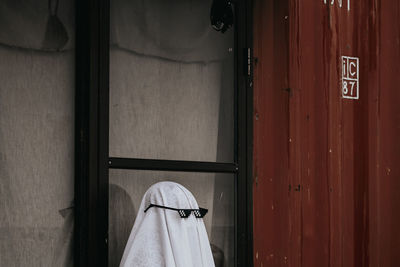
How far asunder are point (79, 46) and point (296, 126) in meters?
0.94

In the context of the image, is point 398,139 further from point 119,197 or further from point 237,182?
point 119,197

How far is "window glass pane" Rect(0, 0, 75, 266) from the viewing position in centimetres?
213

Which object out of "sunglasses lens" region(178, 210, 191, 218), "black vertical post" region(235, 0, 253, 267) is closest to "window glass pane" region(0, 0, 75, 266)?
"sunglasses lens" region(178, 210, 191, 218)

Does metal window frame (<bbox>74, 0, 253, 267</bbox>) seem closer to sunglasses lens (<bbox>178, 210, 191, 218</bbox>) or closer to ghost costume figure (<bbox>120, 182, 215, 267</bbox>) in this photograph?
ghost costume figure (<bbox>120, 182, 215, 267</bbox>)

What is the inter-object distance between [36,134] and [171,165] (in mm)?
499

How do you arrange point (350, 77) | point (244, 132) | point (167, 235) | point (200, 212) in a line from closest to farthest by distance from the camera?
point (167, 235)
point (200, 212)
point (244, 132)
point (350, 77)

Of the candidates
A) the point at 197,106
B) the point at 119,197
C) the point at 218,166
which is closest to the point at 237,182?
the point at 218,166

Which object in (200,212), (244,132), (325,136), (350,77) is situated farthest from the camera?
(350,77)

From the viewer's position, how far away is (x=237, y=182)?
254 cm

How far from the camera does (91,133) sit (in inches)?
87.7

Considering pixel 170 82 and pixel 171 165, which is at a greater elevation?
pixel 170 82

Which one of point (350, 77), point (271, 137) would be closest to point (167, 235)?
point (271, 137)

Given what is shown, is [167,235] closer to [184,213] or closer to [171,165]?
[184,213]

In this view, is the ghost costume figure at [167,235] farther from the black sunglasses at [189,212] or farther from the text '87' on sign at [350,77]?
the text '87' on sign at [350,77]
